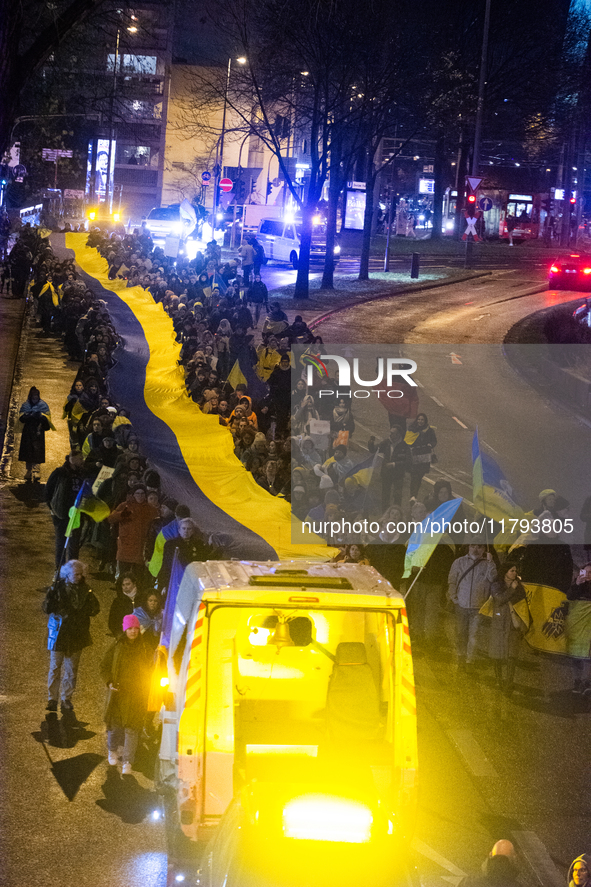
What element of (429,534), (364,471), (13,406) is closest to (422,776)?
(429,534)

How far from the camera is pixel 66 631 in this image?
10.1m

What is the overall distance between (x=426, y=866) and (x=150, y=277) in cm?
2005

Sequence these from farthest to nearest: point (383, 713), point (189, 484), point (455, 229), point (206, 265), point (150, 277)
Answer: point (455, 229) → point (206, 265) → point (150, 277) → point (189, 484) → point (383, 713)

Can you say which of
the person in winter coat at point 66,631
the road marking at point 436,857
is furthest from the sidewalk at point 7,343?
the road marking at point 436,857

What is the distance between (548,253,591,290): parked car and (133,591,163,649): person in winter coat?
34672mm

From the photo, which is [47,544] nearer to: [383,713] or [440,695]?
[440,695]

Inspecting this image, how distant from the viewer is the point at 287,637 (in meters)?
7.59

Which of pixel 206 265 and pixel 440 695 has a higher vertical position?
pixel 206 265

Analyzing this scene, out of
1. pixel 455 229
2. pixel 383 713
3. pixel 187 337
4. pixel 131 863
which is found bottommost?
pixel 131 863

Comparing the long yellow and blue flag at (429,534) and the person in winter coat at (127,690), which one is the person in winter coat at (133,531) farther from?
the person in winter coat at (127,690)

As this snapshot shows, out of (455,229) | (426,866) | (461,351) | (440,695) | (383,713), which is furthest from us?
(455,229)

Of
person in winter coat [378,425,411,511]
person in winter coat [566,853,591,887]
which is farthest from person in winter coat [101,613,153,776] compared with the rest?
person in winter coat [378,425,411,511]

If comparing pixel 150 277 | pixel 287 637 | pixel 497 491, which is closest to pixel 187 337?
pixel 150 277

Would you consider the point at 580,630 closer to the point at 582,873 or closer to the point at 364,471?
the point at 364,471
